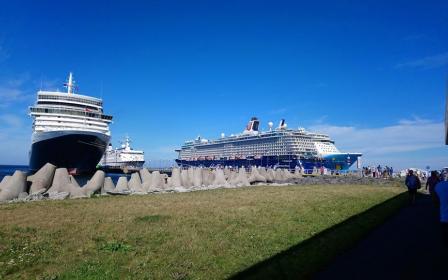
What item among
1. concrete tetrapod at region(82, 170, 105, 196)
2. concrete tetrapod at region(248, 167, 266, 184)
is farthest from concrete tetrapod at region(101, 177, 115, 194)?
concrete tetrapod at region(248, 167, 266, 184)

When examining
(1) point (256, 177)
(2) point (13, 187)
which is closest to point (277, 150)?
(1) point (256, 177)

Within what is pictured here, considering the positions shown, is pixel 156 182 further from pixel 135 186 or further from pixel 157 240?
pixel 157 240

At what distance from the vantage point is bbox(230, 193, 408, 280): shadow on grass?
620 centimetres

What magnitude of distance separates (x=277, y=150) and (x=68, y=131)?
214 feet

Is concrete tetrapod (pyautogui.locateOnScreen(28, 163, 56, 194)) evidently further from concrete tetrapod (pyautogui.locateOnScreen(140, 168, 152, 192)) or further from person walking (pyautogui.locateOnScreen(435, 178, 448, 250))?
person walking (pyautogui.locateOnScreen(435, 178, 448, 250))

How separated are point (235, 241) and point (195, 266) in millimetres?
2150

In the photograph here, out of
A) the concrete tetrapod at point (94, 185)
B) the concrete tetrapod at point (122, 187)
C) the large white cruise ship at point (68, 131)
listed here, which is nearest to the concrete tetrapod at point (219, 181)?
the concrete tetrapod at point (122, 187)

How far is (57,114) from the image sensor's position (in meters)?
59.7

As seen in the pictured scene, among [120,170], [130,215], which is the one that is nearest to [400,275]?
[130,215]

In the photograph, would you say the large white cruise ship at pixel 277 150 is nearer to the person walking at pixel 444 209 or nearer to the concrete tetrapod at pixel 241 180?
the concrete tetrapod at pixel 241 180

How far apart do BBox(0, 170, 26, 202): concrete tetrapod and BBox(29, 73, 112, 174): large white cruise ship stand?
35.1 metres

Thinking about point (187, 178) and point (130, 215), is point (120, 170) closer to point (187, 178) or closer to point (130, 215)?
point (187, 178)

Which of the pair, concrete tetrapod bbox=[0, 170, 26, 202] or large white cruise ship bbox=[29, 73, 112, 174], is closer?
concrete tetrapod bbox=[0, 170, 26, 202]

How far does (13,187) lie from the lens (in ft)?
63.2
